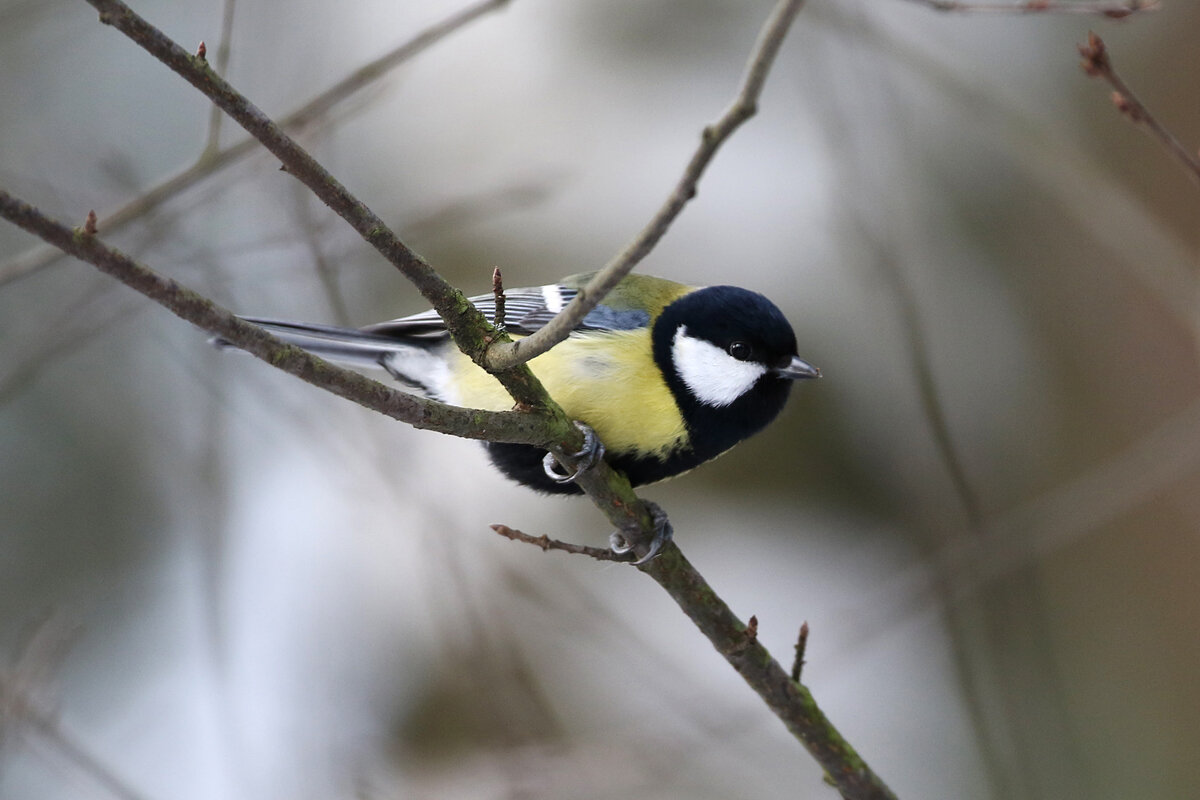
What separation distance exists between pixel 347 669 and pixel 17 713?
6.76ft

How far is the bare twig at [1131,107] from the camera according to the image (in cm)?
110

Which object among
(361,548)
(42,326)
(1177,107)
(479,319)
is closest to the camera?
(479,319)

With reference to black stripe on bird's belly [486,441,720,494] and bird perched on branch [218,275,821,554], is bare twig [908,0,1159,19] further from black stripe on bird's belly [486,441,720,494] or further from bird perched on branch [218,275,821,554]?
black stripe on bird's belly [486,441,720,494]

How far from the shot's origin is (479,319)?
1.42 meters

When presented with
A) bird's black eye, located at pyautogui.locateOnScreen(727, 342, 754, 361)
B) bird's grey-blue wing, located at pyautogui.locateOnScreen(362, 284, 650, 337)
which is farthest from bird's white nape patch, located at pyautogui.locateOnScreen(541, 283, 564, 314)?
bird's black eye, located at pyautogui.locateOnScreen(727, 342, 754, 361)

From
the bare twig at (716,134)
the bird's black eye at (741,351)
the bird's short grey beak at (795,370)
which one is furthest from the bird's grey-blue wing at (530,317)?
the bare twig at (716,134)

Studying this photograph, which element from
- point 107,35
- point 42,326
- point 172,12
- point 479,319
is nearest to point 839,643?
point 479,319

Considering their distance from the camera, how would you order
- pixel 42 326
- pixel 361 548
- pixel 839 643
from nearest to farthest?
1. pixel 42 326
2. pixel 839 643
3. pixel 361 548

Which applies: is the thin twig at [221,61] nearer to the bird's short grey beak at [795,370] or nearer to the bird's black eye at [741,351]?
the bird's black eye at [741,351]

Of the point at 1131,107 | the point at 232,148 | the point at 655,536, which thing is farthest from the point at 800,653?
the point at 232,148

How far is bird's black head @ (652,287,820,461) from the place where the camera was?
7.38 feet

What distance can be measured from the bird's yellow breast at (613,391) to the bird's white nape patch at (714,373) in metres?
0.07

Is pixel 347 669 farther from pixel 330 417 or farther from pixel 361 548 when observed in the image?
pixel 330 417

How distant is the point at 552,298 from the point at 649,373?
437 mm
